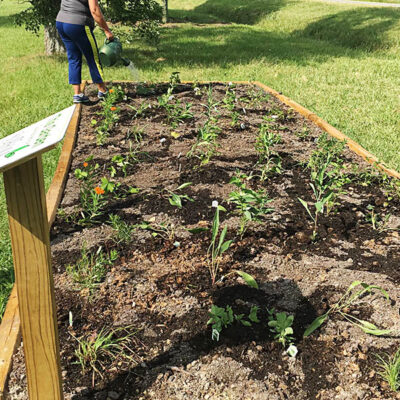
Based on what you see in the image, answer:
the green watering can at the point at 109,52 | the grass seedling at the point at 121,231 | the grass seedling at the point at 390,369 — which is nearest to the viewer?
the grass seedling at the point at 390,369

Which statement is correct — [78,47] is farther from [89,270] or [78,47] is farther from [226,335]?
[226,335]

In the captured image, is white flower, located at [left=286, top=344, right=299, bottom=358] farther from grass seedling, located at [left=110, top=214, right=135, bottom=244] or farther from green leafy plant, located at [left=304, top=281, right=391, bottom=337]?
grass seedling, located at [left=110, top=214, right=135, bottom=244]

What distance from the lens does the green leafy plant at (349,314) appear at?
1913 millimetres

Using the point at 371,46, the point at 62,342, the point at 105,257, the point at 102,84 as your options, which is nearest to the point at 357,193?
the point at 105,257

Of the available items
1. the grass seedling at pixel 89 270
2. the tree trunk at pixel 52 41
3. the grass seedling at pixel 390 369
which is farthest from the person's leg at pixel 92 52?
the grass seedling at pixel 390 369

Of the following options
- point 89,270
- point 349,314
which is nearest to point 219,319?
point 349,314

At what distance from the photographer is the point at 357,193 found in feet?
10.8

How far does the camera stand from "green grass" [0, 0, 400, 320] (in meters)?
5.12

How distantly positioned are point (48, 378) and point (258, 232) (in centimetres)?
160

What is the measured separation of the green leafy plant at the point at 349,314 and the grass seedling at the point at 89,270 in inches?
41.9

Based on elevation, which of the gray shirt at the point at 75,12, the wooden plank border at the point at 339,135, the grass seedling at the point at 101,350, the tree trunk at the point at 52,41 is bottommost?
the grass seedling at the point at 101,350

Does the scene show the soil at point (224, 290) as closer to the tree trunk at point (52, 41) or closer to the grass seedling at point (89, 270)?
the grass seedling at point (89, 270)

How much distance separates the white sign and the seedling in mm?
1243

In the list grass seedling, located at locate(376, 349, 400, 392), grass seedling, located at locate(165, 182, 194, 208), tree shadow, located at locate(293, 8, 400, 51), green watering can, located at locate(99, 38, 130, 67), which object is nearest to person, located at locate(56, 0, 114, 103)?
green watering can, located at locate(99, 38, 130, 67)
